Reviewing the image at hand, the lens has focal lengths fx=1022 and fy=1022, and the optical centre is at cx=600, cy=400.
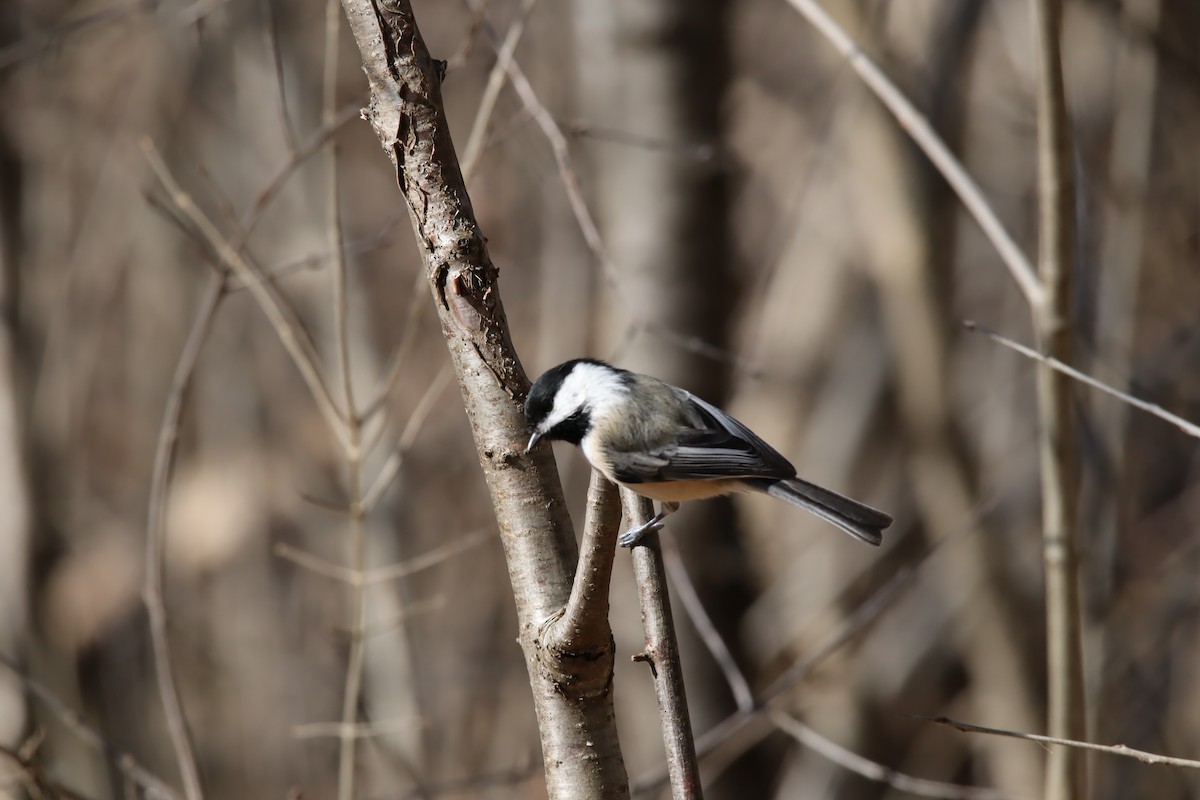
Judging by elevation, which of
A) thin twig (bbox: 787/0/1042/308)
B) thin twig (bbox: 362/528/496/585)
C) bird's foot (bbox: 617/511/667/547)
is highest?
thin twig (bbox: 787/0/1042/308)

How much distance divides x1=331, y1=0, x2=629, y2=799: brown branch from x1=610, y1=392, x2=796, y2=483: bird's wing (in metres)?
0.29

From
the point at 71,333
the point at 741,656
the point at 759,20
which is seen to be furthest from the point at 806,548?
the point at 71,333

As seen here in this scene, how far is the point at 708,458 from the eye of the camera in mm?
1408

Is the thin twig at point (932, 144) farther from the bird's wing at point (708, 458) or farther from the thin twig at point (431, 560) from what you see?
the thin twig at point (431, 560)

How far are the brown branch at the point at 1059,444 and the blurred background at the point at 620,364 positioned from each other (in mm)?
383

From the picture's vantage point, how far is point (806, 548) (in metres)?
4.01

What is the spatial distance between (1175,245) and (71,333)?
4520 millimetres

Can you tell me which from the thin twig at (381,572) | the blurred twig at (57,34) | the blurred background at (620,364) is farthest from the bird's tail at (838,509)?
the blurred twig at (57,34)

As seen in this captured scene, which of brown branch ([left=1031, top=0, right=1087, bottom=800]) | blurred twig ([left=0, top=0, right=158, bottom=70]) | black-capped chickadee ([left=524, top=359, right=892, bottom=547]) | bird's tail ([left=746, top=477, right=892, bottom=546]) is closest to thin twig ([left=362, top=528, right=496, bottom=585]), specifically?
black-capped chickadee ([left=524, top=359, right=892, bottom=547])

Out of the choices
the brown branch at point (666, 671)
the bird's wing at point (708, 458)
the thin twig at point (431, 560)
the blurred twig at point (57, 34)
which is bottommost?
the brown branch at point (666, 671)

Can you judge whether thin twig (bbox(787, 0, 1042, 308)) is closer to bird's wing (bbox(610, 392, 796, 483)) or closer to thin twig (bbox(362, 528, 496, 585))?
bird's wing (bbox(610, 392, 796, 483))

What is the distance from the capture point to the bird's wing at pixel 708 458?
137 cm

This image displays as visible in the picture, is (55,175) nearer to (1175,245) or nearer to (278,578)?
(278,578)

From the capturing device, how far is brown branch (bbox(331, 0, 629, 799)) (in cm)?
103
